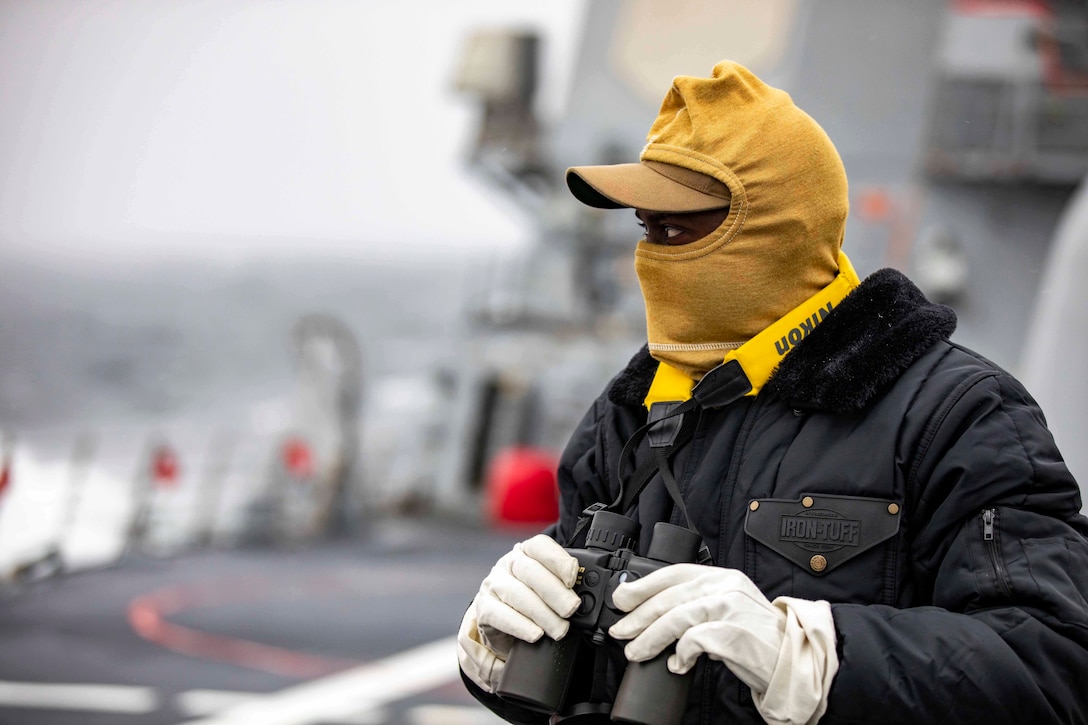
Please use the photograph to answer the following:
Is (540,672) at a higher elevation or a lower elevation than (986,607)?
lower

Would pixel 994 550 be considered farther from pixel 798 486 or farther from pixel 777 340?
pixel 777 340

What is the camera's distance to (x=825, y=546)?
1134 millimetres

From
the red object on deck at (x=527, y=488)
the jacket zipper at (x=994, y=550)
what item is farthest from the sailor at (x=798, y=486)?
the red object on deck at (x=527, y=488)

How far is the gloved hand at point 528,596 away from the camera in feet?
3.63

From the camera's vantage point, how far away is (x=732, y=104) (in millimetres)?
1246

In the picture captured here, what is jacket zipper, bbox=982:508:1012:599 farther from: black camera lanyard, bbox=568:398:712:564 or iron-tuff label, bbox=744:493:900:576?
black camera lanyard, bbox=568:398:712:564

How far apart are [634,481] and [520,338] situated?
36.6 feet

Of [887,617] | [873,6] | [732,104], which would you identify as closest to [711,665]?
[887,617]

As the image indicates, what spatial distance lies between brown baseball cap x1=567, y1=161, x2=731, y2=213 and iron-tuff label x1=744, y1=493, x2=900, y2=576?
0.37 m

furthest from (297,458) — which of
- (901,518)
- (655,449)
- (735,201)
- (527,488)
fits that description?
(901,518)

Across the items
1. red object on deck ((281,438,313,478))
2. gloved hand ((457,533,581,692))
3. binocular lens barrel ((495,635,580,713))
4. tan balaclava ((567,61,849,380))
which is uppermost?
tan balaclava ((567,61,849,380))

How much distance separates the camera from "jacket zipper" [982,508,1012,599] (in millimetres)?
1030

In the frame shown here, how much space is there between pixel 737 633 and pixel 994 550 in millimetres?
285

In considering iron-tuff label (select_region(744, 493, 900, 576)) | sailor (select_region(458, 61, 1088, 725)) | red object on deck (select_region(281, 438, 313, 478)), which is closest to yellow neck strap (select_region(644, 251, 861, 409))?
sailor (select_region(458, 61, 1088, 725))
